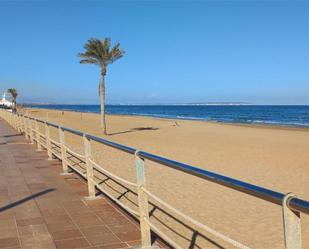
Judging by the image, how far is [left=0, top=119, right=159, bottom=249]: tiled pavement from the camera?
4.01 metres

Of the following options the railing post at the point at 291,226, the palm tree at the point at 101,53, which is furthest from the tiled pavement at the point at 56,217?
the palm tree at the point at 101,53

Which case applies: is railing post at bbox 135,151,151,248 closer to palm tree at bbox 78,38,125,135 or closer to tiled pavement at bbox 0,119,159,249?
tiled pavement at bbox 0,119,159,249

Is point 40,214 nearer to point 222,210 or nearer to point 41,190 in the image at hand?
point 41,190

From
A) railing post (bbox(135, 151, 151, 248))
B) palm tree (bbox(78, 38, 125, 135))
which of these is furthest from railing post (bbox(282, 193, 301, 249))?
palm tree (bbox(78, 38, 125, 135))

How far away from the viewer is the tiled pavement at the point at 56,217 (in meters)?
4.01

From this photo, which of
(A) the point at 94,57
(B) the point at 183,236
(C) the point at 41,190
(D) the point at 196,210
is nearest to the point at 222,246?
(B) the point at 183,236

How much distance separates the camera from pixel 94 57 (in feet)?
88.3

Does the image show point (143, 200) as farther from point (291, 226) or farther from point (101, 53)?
point (101, 53)

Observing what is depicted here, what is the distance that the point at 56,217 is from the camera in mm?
4805

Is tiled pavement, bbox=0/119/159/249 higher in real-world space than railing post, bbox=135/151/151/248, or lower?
lower

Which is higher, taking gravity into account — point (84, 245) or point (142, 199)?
point (142, 199)

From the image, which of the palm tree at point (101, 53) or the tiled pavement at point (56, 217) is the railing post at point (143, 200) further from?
the palm tree at point (101, 53)

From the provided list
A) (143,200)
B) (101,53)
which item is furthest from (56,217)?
(101,53)

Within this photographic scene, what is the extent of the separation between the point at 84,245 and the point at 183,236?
7.05 feet
